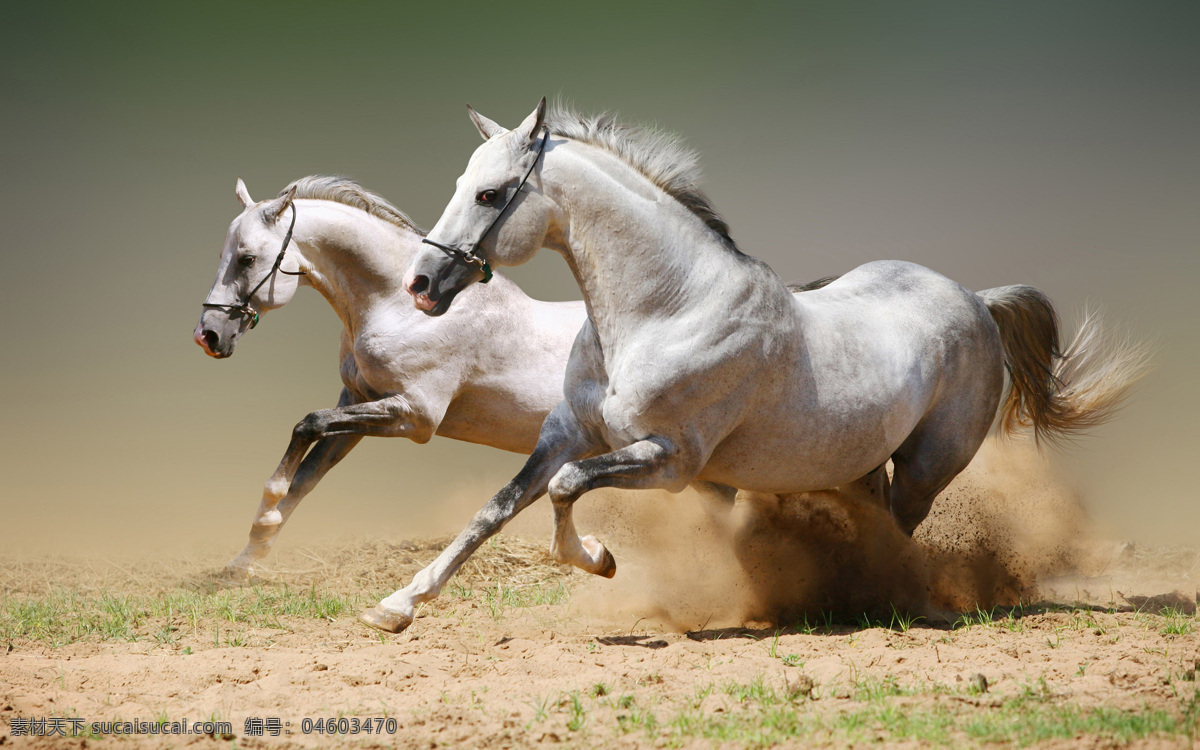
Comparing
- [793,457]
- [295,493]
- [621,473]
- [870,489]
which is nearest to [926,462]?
[870,489]

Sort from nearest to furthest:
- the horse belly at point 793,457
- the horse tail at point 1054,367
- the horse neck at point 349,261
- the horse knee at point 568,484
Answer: the horse knee at point 568,484 < the horse belly at point 793,457 < the horse tail at point 1054,367 < the horse neck at point 349,261

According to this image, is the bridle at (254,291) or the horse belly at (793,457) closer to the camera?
the horse belly at (793,457)

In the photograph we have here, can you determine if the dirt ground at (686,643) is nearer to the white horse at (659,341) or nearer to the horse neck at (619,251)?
the white horse at (659,341)

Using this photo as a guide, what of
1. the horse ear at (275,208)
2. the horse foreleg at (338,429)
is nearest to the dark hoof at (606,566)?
the horse foreleg at (338,429)

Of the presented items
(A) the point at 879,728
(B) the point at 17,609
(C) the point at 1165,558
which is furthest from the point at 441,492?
(A) the point at 879,728

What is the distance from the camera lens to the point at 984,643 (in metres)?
3.42

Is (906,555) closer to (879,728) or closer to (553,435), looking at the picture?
(553,435)

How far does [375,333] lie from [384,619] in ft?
6.77

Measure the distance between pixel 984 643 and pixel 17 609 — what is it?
4178 millimetres

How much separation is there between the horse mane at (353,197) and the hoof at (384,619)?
2.51 m

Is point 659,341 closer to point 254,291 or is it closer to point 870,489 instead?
point 870,489

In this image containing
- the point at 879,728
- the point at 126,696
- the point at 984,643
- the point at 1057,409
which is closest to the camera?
the point at 879,728

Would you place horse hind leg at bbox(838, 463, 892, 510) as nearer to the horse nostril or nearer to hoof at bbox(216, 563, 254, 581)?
the horse nostril

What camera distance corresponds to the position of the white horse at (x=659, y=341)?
3.48m
